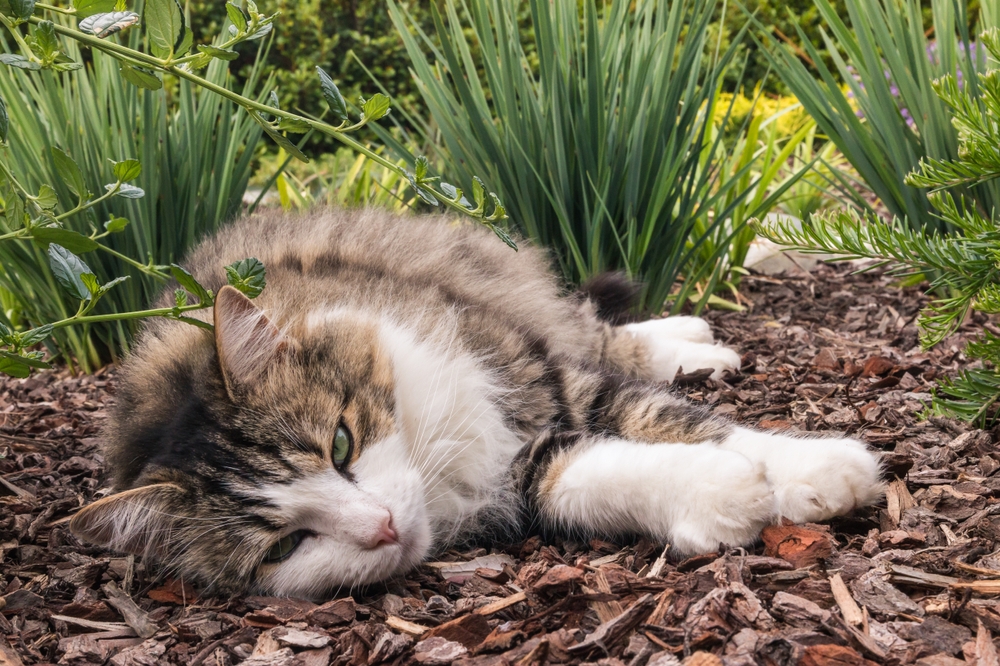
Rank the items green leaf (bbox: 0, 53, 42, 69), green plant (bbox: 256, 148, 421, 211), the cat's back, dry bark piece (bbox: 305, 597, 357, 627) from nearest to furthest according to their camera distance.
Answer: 1. green leaf (bbox: 0, 53, 42, 69)
2. dry bark piece (bbox: 305, 597, 357, 627)
3. the cat's back
4. green plant (bbox: 256, 148, 421, 211)

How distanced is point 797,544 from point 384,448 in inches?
29.5

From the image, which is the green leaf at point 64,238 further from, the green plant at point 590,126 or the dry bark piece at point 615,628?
the green plant at point 590,126

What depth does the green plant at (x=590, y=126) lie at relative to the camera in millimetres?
2521

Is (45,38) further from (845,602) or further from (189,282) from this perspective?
(845,602)

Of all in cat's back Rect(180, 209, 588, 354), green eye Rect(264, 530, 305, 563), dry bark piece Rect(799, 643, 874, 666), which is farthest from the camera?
cat's back Rect(180, 209, 588, 354)

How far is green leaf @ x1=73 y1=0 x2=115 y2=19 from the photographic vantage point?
3.67ft

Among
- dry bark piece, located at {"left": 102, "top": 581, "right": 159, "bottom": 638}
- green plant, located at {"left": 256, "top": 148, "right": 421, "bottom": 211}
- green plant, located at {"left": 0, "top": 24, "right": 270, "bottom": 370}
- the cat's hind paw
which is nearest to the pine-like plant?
the cat's hind paw

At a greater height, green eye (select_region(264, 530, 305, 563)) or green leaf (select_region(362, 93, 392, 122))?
green leaf (select_region(362, 93, 392, 122))

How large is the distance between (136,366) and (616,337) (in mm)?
1403

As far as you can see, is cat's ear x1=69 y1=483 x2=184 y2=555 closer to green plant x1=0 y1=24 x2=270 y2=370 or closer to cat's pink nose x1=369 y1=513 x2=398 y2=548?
cat's pink nose x1=369 y1=513 x2=398 y2=548

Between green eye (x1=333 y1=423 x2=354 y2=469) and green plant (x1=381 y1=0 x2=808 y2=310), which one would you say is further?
green plant (x1=381 y1=0 x2=808 y2=310)

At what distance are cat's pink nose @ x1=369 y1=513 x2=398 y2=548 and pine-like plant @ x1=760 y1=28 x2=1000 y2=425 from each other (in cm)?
92

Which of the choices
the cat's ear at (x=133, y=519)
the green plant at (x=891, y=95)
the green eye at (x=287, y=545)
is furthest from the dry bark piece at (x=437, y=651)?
the green plant at (x=891, y=95)

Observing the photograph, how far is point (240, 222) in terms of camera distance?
2.43 m
